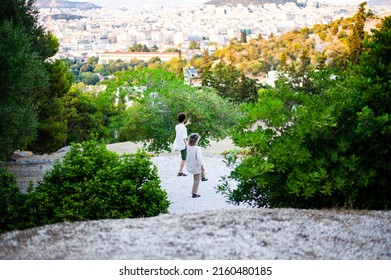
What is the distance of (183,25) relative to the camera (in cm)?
4125

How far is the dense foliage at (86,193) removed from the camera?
6133mm

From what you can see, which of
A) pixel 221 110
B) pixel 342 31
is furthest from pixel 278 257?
pixel 342 31

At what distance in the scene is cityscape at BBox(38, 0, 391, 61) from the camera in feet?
112

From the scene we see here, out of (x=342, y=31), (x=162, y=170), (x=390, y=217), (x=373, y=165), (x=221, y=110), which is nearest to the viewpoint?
(x=390, y=217)

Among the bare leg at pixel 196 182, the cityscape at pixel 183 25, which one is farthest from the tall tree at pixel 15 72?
the cityscape at pixel 183 25

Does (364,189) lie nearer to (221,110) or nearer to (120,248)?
(120,248)

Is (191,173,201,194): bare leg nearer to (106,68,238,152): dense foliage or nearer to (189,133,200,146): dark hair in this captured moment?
(189,133,200,146): dark hair

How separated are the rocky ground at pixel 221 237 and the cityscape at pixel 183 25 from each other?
2700cm

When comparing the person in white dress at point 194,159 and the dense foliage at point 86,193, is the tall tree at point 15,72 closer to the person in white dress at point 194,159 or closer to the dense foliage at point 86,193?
the dense foliage at point 86,193

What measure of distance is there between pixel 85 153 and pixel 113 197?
0.73 metres

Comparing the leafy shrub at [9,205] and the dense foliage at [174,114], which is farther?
the dense foliage at [174,114]

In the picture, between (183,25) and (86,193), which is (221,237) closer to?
(86,193)

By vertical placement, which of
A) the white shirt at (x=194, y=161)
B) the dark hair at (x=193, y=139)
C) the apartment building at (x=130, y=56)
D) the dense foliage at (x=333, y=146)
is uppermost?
the dense foliage at (x=333, y=146)

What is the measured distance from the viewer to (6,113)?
8.42 meters
